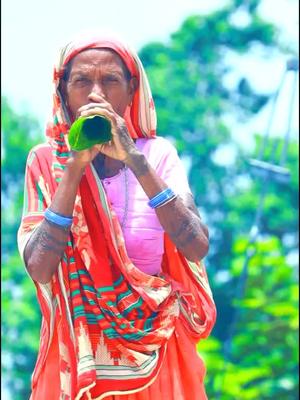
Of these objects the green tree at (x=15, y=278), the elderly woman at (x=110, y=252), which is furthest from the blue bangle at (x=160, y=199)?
the green tree at (x=15, y=278)

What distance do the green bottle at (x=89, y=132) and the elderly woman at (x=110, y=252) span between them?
0.08ft

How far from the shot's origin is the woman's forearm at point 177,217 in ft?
17.9

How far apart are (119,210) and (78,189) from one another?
192 mm

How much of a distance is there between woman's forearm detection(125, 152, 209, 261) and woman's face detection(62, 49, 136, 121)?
0.90ft

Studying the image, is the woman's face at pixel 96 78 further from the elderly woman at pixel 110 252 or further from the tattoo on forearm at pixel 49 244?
the tattoo on forearm at pixel 49 244

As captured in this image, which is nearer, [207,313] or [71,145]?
[71,145]

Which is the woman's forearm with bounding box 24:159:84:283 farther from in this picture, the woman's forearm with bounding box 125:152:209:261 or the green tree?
the green tree

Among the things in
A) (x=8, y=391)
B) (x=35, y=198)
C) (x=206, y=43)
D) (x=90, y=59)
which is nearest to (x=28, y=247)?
(x=35, y=198)

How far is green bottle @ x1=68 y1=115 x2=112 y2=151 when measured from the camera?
211 inches

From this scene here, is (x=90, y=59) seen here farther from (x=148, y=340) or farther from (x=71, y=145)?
(x=148, y=340)

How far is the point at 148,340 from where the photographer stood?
219 inches

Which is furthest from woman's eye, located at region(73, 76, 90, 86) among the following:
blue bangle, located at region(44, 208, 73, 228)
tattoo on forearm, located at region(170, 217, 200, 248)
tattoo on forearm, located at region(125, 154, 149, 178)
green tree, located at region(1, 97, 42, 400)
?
green tree, located at region(1, 97, 42, 400)

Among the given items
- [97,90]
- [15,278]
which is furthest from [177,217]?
[15,278]

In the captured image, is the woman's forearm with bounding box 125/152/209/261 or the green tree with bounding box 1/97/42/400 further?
the green tree with bounding box 1/97/42/400
